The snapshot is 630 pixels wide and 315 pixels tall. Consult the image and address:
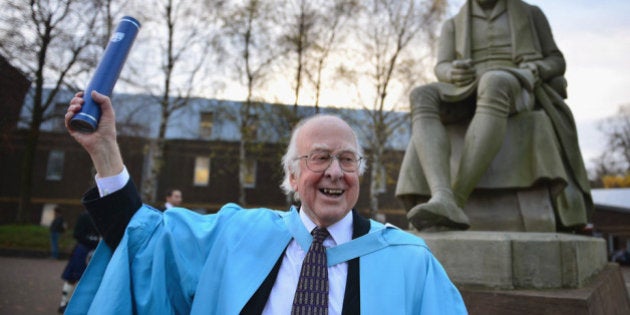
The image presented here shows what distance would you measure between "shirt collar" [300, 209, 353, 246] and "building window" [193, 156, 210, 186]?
3181cm

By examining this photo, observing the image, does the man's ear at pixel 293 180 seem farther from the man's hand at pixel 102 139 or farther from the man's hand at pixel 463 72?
the man's hand at pixel 463 72

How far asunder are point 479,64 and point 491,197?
1489 mm

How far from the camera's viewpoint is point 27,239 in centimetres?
1934

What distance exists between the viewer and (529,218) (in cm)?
436

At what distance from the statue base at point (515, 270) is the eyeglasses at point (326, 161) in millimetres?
1593

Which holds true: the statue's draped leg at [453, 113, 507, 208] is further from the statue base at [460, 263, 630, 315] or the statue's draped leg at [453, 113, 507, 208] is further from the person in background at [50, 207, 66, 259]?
the person in background at [50, 207, 66, 259]

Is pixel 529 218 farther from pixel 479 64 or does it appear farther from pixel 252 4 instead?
pixel 252 4

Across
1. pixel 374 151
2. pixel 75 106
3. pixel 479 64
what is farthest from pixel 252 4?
pixel 75 106

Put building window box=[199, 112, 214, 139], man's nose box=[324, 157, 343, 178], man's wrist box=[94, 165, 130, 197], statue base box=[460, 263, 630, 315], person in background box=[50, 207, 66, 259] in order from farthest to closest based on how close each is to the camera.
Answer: building window box=[199, 112, 214, 139], person in background box=[50, 207, 66, 259], statue base box=[460, 263, 630, 315], man's nose box=[324, 157, 343, 178], man's wrist box=[94, 165, 130, 197]

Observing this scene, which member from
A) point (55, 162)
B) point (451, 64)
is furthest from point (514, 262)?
point (55, 162)

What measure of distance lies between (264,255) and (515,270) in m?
2.06

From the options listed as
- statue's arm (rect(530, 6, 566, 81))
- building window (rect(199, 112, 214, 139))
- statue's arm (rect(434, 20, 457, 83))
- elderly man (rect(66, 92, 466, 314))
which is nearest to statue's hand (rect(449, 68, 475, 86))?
statue's arm (rect(434, 20, 457, 83))

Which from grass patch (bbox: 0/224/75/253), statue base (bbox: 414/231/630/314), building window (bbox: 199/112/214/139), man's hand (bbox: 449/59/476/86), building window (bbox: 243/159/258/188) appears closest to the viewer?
statue base (bbox: 414/231/630/314)

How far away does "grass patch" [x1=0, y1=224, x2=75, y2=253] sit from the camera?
1902 cm
